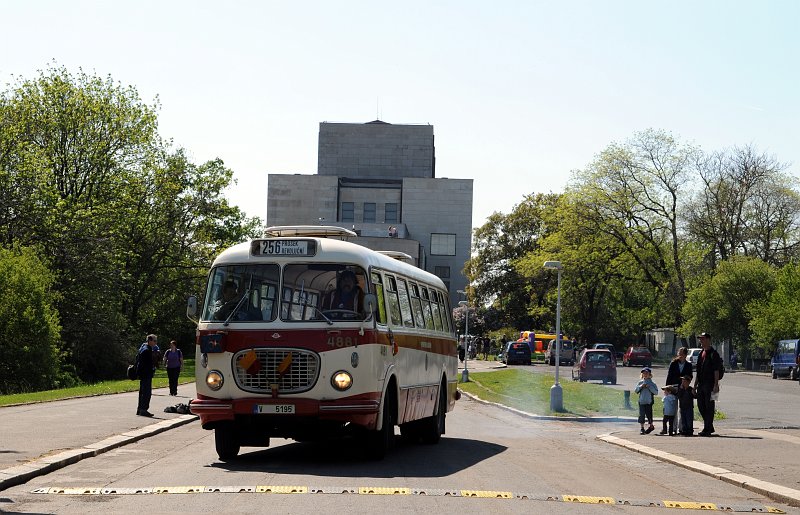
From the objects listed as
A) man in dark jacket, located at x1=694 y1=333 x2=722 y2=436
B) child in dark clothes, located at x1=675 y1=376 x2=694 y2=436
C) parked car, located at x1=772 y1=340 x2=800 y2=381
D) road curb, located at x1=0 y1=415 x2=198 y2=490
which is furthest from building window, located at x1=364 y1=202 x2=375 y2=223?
road curb, located at x1=0 y1=415 x2=198 y2=490

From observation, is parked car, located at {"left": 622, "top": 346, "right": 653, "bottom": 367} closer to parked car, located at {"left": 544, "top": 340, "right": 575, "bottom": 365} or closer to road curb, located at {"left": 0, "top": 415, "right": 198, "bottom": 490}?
parked car, located at {"left": 544, "top": 340, "right": 575, "bottom": 365}

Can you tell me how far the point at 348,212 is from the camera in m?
128

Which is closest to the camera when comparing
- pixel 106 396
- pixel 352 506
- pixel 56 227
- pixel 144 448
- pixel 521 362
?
pixel 352 506

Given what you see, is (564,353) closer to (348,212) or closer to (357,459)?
(348,212)

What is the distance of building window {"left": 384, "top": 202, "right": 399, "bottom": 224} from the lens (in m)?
129

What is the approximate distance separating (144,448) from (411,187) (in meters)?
110

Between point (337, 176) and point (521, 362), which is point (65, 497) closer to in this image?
point (521, 362)

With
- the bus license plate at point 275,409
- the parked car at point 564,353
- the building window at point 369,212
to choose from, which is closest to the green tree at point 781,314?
the parked car at point 564,353

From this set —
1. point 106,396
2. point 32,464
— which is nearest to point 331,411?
point 32,464

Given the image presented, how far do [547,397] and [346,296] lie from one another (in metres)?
25.8

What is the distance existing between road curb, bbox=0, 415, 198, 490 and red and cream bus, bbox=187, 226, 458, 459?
1.78 metres

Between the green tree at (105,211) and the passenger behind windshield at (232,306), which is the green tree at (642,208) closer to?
the green tree at (105,211)

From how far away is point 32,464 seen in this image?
13.9 m

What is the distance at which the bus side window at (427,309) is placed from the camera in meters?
20.1
